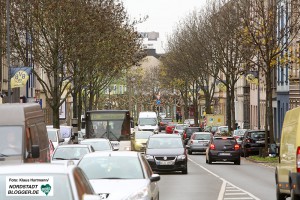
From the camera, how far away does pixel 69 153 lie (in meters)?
32.2

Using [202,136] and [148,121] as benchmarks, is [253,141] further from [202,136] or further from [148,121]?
[148,121]

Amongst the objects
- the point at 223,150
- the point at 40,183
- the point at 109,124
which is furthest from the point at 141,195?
the point at 223,150

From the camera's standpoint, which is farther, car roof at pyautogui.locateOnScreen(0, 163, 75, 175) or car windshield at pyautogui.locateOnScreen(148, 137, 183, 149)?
car windshield at pyautogui.locateOnScreen(148, 137, 183, 149)

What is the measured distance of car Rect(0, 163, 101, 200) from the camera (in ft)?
34.8

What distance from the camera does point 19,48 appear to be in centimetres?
5712

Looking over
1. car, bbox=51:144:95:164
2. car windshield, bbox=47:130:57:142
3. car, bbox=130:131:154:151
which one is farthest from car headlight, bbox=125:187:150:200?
car, bbox=130:131:154:151

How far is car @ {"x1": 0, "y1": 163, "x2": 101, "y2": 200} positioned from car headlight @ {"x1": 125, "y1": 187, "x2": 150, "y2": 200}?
5.56m

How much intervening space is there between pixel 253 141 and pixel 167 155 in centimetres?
2057

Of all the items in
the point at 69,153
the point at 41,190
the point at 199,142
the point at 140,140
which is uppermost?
the point at 41,190

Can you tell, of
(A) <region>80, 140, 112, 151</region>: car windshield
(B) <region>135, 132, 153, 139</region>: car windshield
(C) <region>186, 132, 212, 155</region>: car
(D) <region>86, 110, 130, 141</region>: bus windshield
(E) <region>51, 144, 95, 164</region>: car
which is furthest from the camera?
(B) <region>135, 132, 153, 139</region>: car windshield

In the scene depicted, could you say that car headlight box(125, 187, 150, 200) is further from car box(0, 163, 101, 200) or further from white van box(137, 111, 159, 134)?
white van box(137, 111, 159, 134)

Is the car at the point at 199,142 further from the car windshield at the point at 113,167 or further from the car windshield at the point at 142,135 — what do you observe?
the car windshield at the point at 113,167

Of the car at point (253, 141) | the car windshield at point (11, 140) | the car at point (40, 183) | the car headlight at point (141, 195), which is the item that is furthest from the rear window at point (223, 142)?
the car at point (40, 183)

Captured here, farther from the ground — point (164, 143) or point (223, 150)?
point (164, 143)
